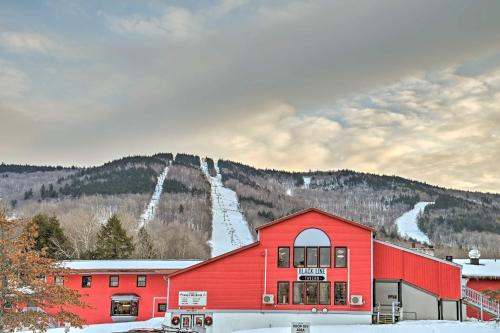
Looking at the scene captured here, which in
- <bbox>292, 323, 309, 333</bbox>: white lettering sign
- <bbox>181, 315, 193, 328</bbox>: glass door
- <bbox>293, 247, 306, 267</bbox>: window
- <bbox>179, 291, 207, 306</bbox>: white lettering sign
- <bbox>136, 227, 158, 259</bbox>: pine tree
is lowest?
<bbox>181, 315, 193, 328</bbox>: glass door

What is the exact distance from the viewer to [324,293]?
44562mm

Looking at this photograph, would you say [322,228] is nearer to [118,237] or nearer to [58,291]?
[58,291]

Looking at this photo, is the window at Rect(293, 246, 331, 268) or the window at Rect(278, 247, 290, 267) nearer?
the window at Rect(293, 246, 331, 268)

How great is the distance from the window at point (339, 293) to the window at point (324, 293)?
0.44 metres

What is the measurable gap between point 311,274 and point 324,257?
1583 millimetres

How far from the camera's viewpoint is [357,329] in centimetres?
4047

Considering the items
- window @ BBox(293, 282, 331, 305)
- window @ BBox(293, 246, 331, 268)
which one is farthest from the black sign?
window @ BBox(293, 246, 331, 268)

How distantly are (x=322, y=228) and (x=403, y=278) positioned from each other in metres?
6.97

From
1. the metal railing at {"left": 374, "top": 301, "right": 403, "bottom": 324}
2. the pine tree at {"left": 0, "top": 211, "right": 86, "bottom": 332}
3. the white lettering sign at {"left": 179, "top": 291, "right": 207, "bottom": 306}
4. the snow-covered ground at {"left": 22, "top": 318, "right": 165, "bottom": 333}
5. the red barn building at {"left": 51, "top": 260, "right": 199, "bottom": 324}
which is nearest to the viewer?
the pine tree at {"left": 0, "top": 211, "right": 86, "bottom": 332}

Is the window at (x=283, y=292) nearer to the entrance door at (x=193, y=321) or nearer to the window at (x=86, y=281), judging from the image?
the entrance door at (x=193, y=321)

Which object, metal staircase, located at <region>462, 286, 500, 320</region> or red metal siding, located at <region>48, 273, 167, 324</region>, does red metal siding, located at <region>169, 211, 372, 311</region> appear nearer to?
metal staircase, located at <region>462, 286, 500, 320</region>

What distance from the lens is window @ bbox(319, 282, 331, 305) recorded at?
44438 mm

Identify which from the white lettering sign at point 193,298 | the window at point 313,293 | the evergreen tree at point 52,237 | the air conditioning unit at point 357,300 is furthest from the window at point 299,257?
the evergreen tree at point 52,237

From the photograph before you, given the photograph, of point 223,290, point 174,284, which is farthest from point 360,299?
point 174,284
